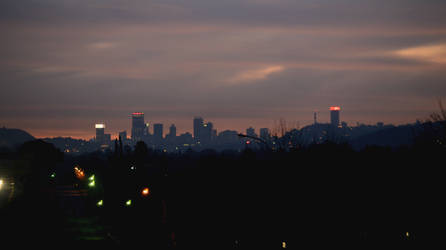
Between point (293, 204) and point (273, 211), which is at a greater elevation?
point (293, 204)

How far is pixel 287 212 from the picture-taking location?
49.0 meters

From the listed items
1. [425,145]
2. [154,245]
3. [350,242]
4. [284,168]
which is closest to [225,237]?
[154,245]

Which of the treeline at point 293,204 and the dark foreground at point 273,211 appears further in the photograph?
the treeline at point 293,204

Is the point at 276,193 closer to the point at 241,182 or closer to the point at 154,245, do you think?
the point at 241,182

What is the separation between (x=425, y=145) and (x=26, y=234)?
44.6 metres

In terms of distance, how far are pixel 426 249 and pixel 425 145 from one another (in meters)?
36.8

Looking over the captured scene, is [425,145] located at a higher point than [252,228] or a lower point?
higher

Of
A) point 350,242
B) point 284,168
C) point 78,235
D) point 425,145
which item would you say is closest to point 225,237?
point 350,242

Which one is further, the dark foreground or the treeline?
the treeline

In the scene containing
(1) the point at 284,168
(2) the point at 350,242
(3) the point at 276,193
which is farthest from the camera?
(1) the point at 284,168

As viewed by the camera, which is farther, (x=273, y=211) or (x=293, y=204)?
(x=293, y=204)

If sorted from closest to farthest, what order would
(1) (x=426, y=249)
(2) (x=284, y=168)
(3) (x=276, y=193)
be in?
1. (1) (x=426, y=249)
2. (3) (x=276, y=193)
3. (2) (x=284, y=168)

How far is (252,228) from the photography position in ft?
132

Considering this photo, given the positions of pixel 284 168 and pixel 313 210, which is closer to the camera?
pixel 313 210
